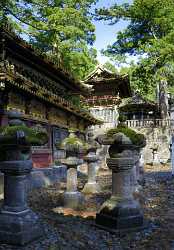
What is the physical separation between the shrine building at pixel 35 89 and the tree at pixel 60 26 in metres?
4.33

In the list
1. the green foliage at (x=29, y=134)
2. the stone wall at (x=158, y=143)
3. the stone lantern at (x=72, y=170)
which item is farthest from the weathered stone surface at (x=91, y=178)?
the stone wall at (x=158, y=143)

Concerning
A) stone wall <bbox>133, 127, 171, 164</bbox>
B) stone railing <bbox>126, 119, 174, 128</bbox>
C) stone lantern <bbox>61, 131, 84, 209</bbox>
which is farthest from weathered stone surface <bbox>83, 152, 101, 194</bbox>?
stone railing <bbox>126, 119, 174, 128</bbox>

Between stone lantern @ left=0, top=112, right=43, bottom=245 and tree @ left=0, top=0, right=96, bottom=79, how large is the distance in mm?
17772

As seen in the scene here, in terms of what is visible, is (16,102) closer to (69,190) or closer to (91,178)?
(91,178)

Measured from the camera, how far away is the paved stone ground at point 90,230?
6020mm

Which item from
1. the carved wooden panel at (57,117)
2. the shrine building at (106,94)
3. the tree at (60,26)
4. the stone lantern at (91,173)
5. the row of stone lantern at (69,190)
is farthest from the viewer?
the shrine building at (106,94)

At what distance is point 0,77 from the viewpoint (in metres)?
10.9

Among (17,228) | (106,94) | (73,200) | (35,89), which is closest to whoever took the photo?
(17,228)

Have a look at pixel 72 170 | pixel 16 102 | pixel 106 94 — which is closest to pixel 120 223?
pixel 72 170

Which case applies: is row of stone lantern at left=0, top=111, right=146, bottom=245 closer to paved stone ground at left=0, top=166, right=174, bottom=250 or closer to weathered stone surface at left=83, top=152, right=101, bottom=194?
paved stone ground at left=0, top=166, right=174, bottom=250

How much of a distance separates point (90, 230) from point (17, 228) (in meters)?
1.96

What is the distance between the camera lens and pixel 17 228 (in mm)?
5730

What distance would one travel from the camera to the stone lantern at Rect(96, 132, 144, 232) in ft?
24.0

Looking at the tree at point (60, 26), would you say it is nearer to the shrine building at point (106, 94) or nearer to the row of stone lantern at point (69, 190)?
the shrine building at point (106, 94)
